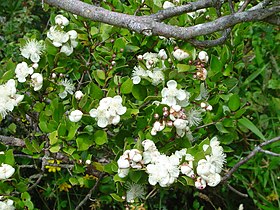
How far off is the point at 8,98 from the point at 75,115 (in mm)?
213

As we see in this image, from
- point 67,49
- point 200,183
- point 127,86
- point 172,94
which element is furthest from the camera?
point 67,49

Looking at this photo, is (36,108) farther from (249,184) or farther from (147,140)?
(249,184)

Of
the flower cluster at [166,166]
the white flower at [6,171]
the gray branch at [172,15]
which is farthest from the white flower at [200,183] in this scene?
the white flower at [6,171]

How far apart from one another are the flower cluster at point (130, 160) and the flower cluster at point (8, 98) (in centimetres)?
35

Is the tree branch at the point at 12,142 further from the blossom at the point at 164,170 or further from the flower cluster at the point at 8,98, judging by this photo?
the blossom at the point at 164,170

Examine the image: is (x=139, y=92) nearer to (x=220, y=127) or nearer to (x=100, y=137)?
(x=100, y=137)

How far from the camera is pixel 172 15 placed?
4.52ft

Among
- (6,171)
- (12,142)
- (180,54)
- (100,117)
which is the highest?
(180,54)

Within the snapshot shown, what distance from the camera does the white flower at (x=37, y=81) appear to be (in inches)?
58.0

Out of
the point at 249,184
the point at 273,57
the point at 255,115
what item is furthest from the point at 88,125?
the point at 273,57

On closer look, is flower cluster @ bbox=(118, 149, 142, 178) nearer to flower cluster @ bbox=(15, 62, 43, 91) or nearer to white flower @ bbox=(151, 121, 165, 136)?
white flower @ bbox=(151, 121, 165, 136)

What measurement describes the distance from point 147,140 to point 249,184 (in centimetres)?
106

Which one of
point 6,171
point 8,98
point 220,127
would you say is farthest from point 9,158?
point 220,127

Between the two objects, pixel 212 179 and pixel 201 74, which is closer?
pixel 212 179
